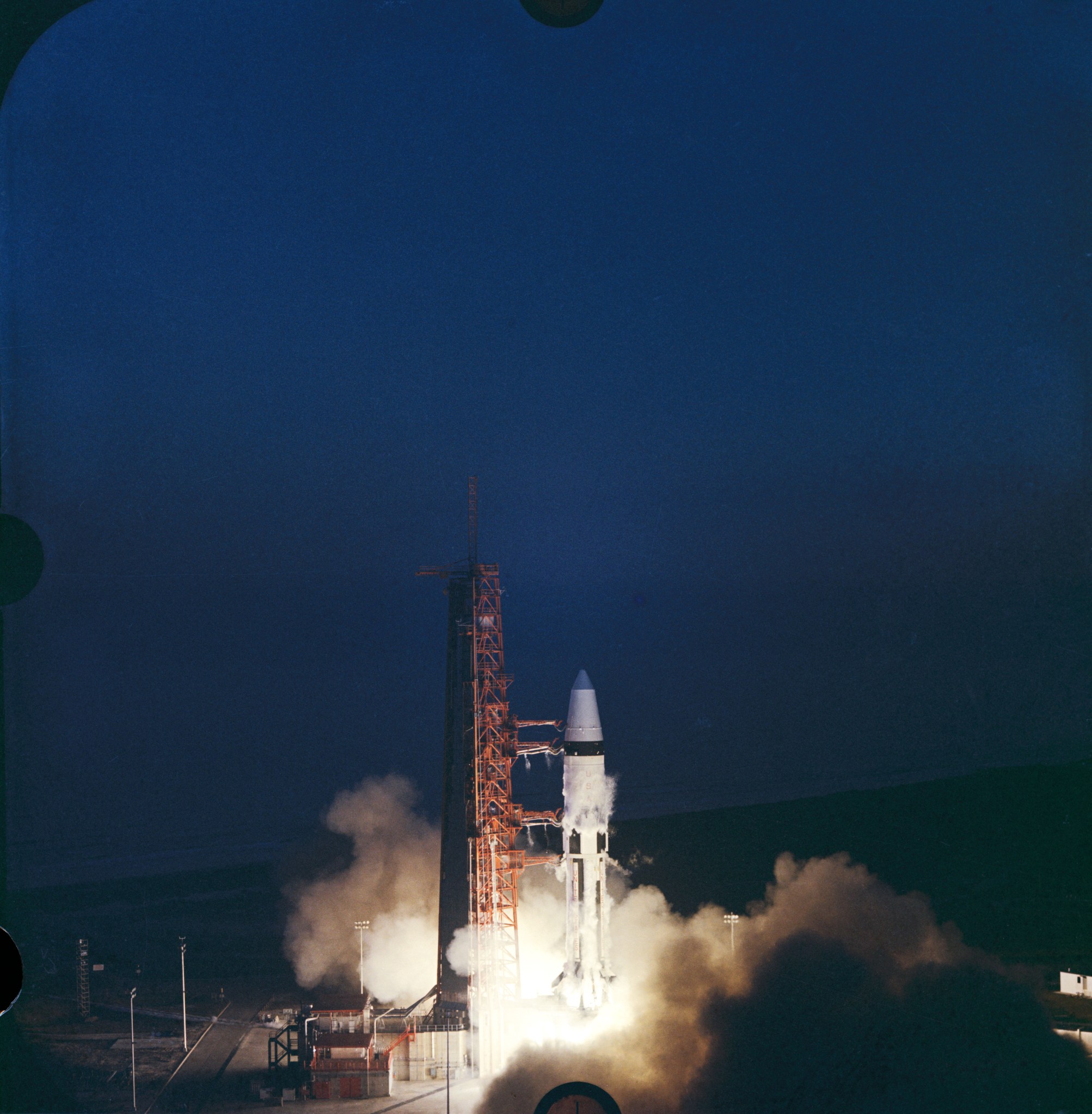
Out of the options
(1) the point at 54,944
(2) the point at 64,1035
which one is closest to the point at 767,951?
(2) the point at 64,1035

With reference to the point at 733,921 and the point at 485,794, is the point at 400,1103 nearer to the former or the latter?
the point at 485,794

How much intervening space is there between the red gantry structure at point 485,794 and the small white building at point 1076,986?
18.2 m

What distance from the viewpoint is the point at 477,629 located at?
22984 mm

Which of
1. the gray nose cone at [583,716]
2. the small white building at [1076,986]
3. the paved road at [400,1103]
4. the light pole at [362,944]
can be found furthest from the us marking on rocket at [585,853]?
the small white building at [1076,986]

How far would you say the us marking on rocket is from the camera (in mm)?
21906

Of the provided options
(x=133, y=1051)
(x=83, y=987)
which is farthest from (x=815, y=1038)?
(x=83, y=987)

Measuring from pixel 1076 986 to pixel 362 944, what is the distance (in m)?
22.6

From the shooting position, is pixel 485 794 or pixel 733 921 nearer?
pixel 485 794

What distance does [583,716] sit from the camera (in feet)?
72.3

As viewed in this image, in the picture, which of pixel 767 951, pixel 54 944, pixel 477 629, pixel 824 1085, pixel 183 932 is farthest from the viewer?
pixel 183 932

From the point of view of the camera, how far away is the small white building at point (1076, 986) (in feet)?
96.1

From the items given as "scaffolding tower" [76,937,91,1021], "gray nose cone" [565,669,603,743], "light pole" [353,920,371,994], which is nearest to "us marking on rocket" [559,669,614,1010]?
"gray nose cone" [565,669,603,743]

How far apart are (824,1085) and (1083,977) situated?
616 inches

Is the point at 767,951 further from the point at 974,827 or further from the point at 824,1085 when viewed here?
the point at 974,827
